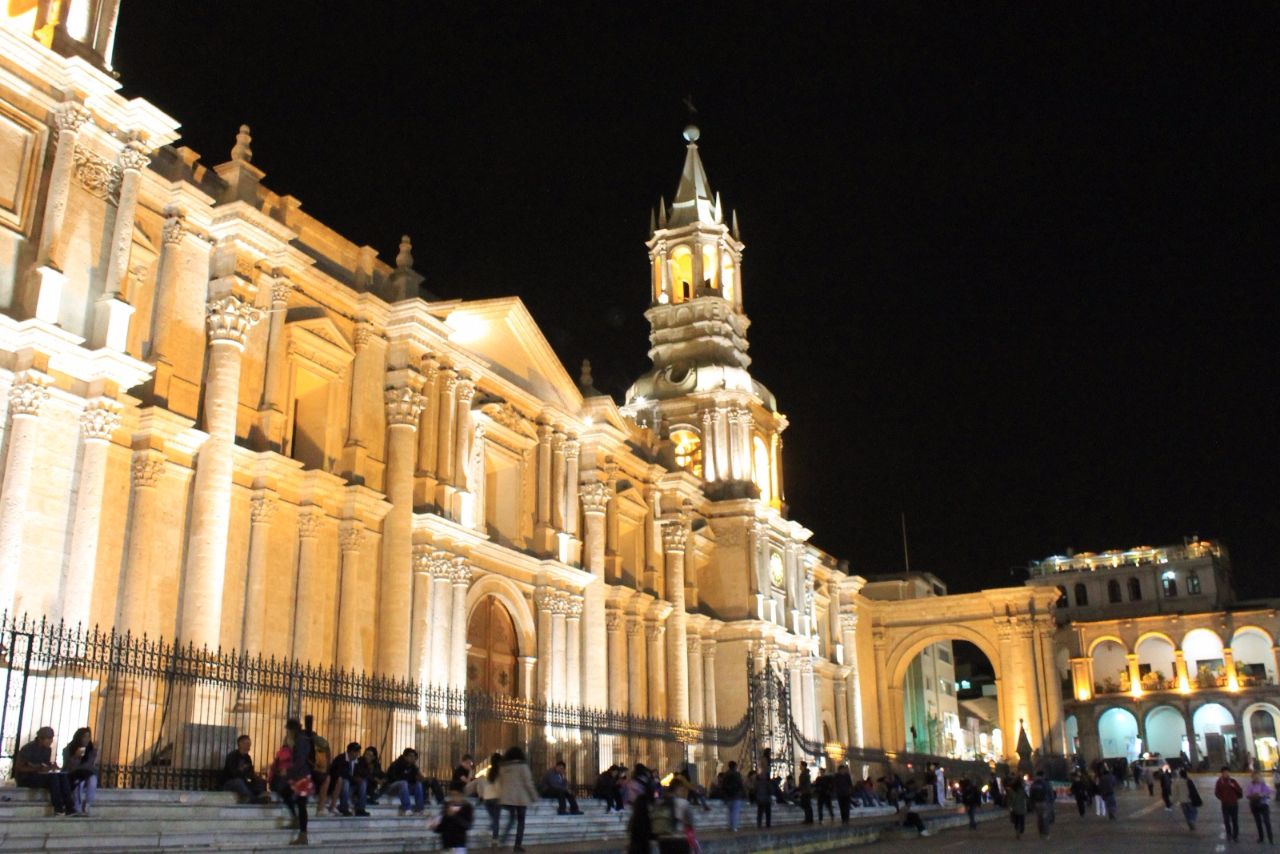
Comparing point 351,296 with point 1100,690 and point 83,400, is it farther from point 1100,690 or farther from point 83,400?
point 1100,690

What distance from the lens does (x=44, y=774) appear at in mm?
12352

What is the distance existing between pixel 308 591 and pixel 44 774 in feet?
33.4

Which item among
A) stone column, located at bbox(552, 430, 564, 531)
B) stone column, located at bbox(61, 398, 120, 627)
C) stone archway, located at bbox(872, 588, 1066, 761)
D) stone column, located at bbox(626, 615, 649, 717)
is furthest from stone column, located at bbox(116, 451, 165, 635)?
stone archway, located at bbox(872, 588, 1066, 761)

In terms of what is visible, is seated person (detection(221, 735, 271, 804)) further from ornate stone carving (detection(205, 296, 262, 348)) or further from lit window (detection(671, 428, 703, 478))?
lit window (detection(671, 428, 703, 478))

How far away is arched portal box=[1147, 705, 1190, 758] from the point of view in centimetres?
6756

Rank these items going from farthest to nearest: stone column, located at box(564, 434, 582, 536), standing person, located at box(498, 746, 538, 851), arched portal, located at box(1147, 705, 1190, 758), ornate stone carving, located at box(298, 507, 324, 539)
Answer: arched portal, located at box(1147, 705, 1190, 758) → stone column, located at box(564, 434, 582, 536) → ornate stone carving, located at box(298, 507, 324, 539) → standing person, located at box(498, 746, 538, 851)

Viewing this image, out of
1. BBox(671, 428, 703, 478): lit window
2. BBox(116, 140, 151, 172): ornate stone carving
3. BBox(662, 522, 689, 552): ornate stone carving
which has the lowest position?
BBox(662, 522, 689, 552): ornate stone carving

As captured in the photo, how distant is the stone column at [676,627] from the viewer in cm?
3584

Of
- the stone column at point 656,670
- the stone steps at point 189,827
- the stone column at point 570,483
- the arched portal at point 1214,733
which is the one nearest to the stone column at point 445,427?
the stone column at point 570,483

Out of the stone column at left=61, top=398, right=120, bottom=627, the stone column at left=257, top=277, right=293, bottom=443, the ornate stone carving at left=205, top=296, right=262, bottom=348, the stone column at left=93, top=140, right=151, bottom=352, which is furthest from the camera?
the stone column at left=257, top=277, right=293, bottom=443

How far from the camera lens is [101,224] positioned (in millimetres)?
18609

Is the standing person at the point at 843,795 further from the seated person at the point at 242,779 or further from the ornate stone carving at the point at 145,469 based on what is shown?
the ornate stone carving at the point at 145,469

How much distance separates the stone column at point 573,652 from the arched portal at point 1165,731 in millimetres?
48013

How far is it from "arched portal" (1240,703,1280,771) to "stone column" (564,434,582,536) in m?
47.8
